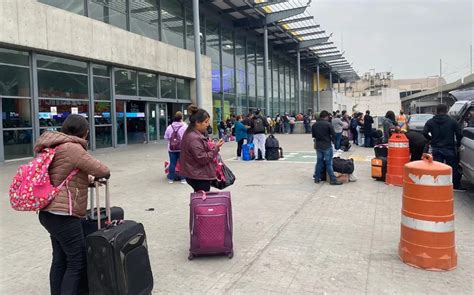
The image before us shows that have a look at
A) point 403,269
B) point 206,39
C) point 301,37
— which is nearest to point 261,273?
point 403,269

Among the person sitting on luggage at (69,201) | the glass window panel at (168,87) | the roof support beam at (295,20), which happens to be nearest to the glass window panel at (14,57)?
the glass window panel at (168,87)

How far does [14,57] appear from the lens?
1346cm

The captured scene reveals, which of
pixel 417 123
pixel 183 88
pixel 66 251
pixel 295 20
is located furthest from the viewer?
pixel 295 20

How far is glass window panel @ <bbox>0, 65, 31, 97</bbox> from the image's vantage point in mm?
13056

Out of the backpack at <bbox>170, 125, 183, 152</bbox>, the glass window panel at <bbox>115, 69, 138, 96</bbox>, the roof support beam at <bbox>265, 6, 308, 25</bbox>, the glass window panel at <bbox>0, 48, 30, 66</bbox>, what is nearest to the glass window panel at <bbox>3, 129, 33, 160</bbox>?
the glass window panel at <bbox>0, 48, 30, 66</bbox>

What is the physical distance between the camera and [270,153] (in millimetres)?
13836

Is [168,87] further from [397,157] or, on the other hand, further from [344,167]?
[397,157]

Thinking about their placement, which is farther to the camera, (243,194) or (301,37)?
(301,37)

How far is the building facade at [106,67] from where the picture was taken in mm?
13453

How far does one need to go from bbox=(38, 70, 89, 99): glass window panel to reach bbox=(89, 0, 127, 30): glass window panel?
2854 mm

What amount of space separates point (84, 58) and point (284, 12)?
1722cm

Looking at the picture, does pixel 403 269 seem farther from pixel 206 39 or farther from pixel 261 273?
pixel 206 39

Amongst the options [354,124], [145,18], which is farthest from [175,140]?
[145,18]

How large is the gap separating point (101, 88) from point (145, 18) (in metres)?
5.10
